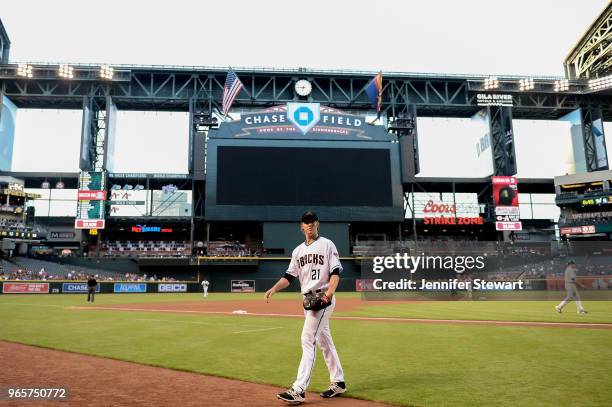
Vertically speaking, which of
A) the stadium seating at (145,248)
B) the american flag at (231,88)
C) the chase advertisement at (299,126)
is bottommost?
the stadium seating at (145,248)

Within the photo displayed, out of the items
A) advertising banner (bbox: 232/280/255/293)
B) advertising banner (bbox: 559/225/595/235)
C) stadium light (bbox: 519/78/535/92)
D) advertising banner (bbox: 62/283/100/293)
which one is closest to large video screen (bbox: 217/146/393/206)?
advertising banner (bbox: 232/280/255/293)

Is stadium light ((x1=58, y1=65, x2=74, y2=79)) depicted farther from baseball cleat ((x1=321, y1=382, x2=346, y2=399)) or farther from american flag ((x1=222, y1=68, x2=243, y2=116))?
baseball cleat ((x1=321, y1=382, x2=346, y2=399))

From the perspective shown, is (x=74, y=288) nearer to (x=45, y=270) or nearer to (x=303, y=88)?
(x=45, y=270)

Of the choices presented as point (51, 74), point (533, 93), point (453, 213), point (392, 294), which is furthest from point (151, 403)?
point (533, 93)

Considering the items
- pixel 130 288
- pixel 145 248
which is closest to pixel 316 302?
pixel 130 288

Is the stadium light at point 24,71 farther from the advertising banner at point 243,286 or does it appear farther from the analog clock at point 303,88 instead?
the advertising banner at point 243,286

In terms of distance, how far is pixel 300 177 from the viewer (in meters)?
49.3

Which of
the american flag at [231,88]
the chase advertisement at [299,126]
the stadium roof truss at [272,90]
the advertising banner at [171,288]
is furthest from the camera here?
the stadium roof truss at [272,90]

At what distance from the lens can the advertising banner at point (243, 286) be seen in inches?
1866

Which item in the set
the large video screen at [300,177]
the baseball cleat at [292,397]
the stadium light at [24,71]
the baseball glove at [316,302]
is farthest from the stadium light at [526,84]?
the baseball cleat at [292,397]

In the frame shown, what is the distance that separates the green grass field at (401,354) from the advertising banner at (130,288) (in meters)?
27.3

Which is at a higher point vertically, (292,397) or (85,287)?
(292,397)

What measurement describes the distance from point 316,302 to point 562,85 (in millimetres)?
65567

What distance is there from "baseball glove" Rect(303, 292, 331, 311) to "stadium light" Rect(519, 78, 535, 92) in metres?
62.1
